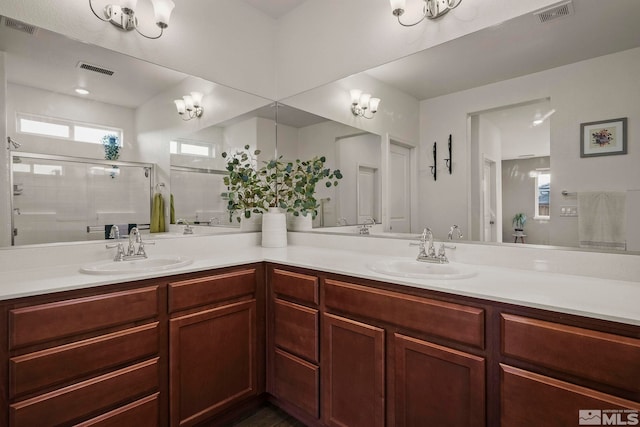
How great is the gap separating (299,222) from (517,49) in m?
1.75

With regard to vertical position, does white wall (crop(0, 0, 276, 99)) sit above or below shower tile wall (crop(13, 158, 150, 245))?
above

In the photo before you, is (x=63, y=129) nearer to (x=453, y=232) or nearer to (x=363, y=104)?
(x=363, y=104)

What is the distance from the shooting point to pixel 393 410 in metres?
1.29

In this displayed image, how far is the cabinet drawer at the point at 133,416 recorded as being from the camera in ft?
4.07

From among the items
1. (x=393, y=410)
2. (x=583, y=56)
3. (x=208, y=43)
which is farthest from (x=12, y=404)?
(x=583, y=56)

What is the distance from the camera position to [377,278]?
1.33m

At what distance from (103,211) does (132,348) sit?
0.83 m

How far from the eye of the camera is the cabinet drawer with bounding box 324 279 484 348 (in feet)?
3.59

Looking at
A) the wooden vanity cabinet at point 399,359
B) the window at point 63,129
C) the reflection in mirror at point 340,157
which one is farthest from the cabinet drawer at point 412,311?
the window at point 63,129

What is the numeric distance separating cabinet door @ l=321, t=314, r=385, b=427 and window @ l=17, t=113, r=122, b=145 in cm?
156

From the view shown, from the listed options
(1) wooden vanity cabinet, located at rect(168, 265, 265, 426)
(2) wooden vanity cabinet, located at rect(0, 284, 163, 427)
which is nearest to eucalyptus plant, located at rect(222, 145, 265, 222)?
(1) wooden vanity cabinet, located at rect(168, 265, 265, 426)

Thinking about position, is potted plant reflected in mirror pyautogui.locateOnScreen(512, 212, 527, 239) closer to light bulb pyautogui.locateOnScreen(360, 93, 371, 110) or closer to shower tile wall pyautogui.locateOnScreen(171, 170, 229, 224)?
light bulb pyautogui.locateOnScreen(360, 93, 371, 110)

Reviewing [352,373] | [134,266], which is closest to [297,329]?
[352,373]

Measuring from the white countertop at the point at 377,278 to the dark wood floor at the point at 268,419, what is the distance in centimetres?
89
